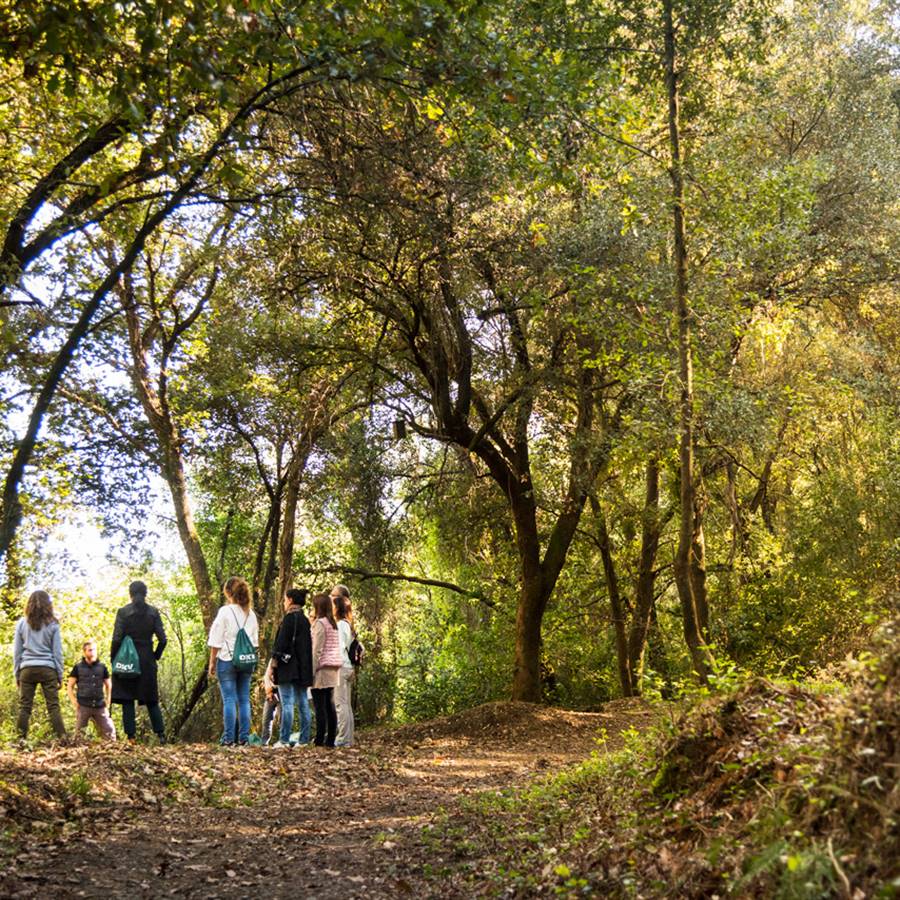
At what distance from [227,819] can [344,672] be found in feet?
14.0

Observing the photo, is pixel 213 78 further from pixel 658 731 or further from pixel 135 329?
pixel 135 329

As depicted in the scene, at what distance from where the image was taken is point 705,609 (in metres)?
17.2

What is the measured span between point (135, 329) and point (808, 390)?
38.8 ft

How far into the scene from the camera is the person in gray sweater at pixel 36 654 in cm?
1050

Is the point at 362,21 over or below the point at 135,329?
below

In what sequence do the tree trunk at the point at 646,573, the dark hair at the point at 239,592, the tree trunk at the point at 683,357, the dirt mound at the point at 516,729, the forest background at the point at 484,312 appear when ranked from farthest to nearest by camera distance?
the tree trunk at the point at 646,573, the dirt mound at the point at 516,729, the dark hair at the point at 239,592, the tree trunk at the point at 683,357, the forest background at the point at 484,312

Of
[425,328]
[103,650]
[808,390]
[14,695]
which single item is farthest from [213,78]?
[14,695]

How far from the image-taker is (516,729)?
14.4 meters

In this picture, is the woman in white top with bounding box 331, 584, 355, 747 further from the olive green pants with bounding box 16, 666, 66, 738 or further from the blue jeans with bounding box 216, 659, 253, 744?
the olive green pants with bounding box 16, 666, 66, 738

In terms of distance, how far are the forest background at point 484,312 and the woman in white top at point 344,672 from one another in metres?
3.98

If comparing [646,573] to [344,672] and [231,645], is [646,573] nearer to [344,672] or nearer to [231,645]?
[344,672]

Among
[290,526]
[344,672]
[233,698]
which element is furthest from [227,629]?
[290,526]

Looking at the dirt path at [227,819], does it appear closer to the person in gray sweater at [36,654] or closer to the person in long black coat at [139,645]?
the person in long black coat at [139,645]

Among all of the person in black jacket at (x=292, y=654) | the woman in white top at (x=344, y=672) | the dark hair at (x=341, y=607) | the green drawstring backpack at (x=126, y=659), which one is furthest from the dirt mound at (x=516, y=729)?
the green drawstring backpack at (x=126, y=659)
